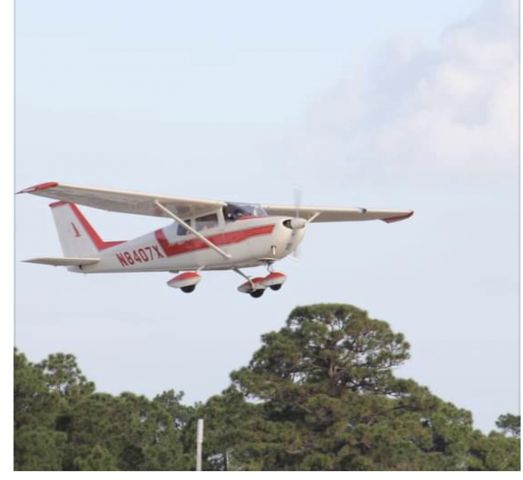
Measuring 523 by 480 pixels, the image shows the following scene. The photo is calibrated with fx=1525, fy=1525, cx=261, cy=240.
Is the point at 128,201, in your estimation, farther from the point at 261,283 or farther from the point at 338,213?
the point at 338,213

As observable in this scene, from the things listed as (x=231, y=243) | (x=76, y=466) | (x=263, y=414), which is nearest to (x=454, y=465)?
(x=263, y=414)

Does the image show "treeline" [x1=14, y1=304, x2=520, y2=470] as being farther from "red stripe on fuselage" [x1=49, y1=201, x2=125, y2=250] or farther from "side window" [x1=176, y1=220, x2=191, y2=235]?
"side window" [x1=176, y1=220, x2=191, y2=235]

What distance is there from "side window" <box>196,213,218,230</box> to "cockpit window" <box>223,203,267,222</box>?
9.7 inches

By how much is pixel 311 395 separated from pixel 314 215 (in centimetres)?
1176

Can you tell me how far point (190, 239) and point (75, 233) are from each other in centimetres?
493

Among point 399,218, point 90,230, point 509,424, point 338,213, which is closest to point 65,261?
point 90,230

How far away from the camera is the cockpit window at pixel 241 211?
32844 mm

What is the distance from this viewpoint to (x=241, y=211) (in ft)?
108

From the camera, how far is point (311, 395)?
46.3 m

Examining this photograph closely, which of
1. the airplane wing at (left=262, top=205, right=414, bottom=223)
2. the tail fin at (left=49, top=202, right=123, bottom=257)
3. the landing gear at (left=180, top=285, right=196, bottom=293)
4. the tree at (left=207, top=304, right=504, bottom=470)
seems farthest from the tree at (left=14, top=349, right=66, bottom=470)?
the landing gear at (left=180, top=285, right=196, bottom=293)

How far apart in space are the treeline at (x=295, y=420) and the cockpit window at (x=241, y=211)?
39.2 ft

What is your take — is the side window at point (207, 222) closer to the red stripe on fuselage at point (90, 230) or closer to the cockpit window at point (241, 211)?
the cockpit window at point (241, 211)

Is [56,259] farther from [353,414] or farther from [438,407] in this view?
[438,407]

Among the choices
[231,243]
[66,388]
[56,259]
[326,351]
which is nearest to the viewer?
[231,243]
